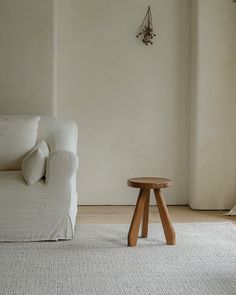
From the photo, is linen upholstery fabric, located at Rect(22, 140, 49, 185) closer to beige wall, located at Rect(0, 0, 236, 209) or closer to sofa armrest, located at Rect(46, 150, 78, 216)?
sofa armrest, located at Rect(46, 150, 78, 216)

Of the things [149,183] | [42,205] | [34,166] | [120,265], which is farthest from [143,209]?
[34,166]

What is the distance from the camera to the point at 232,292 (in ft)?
8.75

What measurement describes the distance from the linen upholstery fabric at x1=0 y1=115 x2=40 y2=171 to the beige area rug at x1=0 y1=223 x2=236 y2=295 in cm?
77

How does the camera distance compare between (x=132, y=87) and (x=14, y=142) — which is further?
(x=132, y=87)

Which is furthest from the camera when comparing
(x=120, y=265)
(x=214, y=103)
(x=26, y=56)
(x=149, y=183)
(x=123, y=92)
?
(x=123, y=92)

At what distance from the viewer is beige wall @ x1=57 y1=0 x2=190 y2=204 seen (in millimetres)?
5156

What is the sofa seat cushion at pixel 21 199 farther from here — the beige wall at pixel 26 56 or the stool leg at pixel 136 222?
the beige wall at pixel 26 56

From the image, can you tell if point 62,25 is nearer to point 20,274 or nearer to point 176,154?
point 176,154

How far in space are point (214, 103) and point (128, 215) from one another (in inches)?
54.4

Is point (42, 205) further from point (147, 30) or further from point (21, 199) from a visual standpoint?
point (147, 30)

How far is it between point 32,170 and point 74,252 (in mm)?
706

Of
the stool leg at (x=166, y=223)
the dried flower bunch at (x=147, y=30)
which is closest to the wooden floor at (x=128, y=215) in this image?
the stool leg at (x=166, y=223)

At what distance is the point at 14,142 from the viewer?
425 centimetres

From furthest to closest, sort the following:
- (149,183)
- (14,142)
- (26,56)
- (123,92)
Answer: (123,92)
(26,56)
(14,142)
(149,183)
